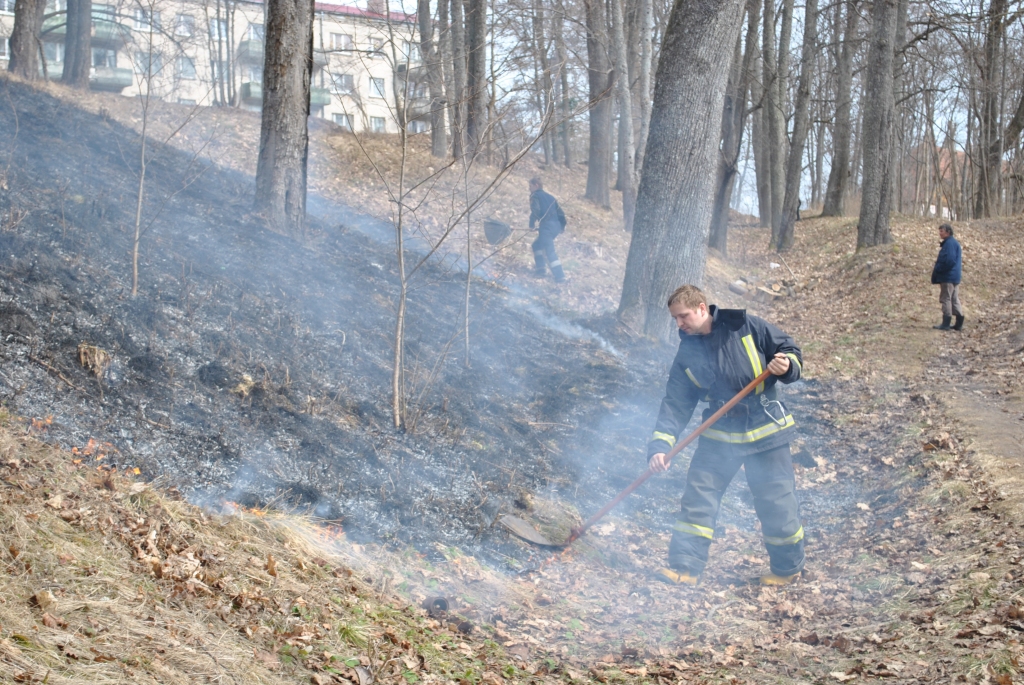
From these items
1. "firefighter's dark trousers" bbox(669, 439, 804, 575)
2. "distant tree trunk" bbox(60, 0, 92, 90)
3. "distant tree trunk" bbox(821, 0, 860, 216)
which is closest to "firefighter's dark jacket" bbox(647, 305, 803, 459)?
"firefighter's dark trousers" bbox(669, 439, 804, 575)

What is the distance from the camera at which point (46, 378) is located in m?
4.95

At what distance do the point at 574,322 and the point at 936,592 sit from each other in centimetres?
641

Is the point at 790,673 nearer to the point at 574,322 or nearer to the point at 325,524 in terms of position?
the point at 325,524

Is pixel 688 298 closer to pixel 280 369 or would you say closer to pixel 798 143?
pixel 280 369

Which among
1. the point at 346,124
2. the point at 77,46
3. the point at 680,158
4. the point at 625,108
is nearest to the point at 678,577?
the point at 680,158

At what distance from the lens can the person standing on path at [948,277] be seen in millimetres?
11555

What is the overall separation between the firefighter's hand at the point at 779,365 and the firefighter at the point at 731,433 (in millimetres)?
11

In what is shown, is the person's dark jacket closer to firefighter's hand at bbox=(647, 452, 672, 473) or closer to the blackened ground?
the blackened ground

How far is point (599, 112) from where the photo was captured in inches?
750

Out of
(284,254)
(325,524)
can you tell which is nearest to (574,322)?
(284,254)

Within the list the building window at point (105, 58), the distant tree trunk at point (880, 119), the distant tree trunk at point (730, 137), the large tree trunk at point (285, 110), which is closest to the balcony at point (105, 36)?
the building window at point (105, 58)

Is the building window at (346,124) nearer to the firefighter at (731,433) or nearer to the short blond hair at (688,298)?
the short blond hair at (688,298)

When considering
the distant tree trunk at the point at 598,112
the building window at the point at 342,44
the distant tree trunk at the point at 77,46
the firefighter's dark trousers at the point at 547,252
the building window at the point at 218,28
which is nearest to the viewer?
the building window at the point at 342,44

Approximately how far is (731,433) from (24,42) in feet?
47.6
